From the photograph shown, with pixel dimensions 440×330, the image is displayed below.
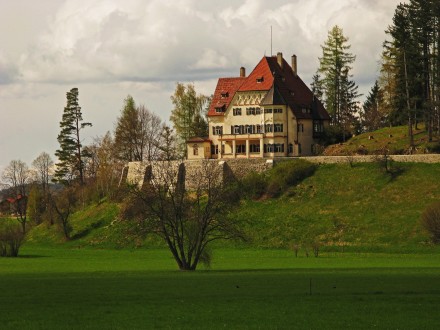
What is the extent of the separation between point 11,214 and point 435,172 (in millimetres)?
77406

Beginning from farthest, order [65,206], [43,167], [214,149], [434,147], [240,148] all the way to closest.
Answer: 1. [43,167]
2. [65,206]
3. [214,149]
4. [240,148]
5. [434,147]

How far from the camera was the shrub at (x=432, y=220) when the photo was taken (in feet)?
212

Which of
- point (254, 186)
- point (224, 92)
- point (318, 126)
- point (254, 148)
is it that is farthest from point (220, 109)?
point (254, 186)

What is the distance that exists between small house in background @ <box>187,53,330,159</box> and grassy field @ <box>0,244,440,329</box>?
41.4 m

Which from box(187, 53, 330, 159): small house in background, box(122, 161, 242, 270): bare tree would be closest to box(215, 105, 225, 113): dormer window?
box(187, 53, 330, 159): small house in background

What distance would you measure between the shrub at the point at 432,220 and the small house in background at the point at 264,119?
91.7 feet

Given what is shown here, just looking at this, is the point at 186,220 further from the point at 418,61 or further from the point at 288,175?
the point at 418,61

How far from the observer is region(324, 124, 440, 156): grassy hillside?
278 ft

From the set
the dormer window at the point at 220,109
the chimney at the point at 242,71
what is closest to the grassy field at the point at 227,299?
the dormer window at the point at 220,109

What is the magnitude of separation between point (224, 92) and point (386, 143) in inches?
738

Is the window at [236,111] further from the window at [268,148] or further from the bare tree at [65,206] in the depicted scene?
the bare tree at [65,206]

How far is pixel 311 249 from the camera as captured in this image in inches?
2694

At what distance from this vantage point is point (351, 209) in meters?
75.9

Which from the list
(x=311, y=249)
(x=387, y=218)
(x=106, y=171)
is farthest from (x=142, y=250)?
(x=106, y=171)
